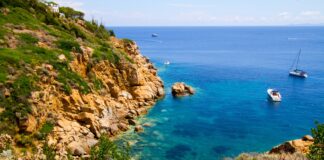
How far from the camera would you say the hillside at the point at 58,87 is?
1362 inches

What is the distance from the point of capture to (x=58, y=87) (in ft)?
138

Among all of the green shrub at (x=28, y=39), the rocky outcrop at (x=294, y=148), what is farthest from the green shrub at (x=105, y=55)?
the rocky outcrop at (x=294, y=148)

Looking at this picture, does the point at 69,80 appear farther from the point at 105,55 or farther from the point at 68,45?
the point at 105,55

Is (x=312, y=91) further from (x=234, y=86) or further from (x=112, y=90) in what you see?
(x=112, y=90)

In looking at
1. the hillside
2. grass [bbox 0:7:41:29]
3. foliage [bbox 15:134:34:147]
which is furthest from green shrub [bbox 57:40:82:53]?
foliage [bbox 15:134:34:147]

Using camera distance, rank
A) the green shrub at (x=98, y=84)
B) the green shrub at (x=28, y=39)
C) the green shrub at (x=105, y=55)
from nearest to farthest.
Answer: the green shrub at (x=28, y=39) → the green shrub at (x=98, y=84) → the green shrub at (x=105, y=55)

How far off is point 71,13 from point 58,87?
4235 centimetres

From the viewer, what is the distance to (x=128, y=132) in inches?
1725

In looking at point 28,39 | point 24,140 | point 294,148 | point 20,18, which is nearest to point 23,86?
point 24,140

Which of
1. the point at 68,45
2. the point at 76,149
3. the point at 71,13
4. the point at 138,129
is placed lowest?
the point at 76,149

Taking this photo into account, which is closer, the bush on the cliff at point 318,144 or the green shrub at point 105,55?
the bush on the cliff at point 318,144

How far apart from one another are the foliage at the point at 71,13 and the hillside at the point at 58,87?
9920mm

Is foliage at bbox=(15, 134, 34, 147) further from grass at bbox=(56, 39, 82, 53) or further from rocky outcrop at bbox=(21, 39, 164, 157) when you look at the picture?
grass at bbox=(56, 39, 82, 53)

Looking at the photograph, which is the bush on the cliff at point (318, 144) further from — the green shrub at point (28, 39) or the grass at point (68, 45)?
the green shrub at point (28, 39)
